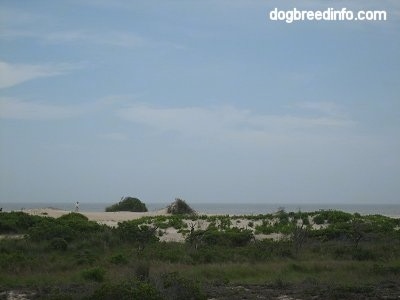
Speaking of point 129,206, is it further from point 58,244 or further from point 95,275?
point 95,275

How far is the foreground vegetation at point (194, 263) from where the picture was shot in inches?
591

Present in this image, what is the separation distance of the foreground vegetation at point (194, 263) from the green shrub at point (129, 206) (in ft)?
79.9

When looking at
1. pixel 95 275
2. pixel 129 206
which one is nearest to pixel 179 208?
pixel 129 206

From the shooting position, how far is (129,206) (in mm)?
57344

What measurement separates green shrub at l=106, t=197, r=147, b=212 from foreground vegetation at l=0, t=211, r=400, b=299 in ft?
79.9

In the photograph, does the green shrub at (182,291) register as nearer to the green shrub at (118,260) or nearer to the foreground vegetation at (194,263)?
the foreground vegetation at (194,263)

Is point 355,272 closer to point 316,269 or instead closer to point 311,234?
point 316,269

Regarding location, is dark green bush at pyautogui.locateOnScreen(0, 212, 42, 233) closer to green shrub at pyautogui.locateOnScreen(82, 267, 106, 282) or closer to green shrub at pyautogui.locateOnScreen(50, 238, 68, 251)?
green shrub at pyautogui.locateOnScreen(50, 238, 68, 251)

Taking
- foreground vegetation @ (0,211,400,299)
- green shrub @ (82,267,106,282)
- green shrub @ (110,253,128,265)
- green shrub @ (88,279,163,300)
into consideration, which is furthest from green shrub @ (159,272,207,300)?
green shrub @ (110,253,128,265)

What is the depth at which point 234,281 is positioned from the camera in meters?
17.9

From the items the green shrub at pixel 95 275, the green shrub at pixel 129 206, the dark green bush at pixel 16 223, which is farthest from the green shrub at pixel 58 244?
the green shrub at pixel 129 206

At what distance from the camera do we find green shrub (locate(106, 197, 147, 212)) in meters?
57.0

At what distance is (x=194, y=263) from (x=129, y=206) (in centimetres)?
3726

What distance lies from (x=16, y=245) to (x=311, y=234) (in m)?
14.6
